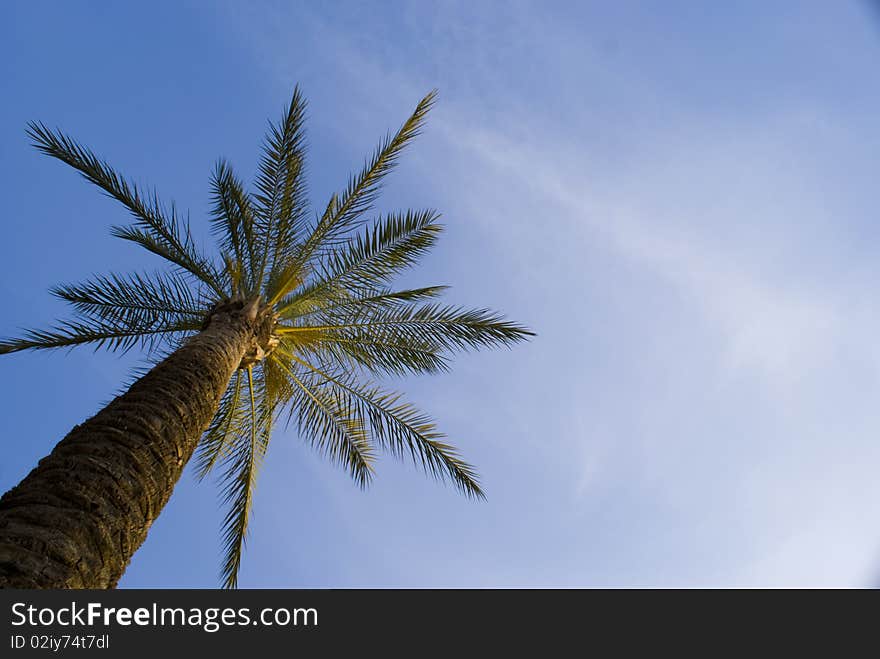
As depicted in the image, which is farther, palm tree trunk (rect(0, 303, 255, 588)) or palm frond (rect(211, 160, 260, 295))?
palm frond (rect(211, 160, 260, 295))

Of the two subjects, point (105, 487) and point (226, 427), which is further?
point (226, 427)

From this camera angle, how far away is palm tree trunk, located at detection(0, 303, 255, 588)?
119 inches

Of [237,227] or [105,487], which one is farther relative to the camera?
[237,227]

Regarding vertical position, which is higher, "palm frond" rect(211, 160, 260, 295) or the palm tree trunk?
"palm frond" rect(211, 160, 260, 295)

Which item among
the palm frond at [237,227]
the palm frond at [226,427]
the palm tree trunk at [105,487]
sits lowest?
the palm tree trunk at [105,487]

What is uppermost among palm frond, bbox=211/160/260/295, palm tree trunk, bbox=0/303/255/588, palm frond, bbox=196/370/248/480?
palm frond, bbox=211/160/260/295

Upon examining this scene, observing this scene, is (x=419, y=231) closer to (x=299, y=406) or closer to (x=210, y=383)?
(x=299, y=406)

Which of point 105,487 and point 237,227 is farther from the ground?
point 237,227

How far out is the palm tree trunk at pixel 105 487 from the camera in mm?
3012

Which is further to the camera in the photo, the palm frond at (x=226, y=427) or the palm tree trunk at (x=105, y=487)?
the palm frond at (x=226, y=427)

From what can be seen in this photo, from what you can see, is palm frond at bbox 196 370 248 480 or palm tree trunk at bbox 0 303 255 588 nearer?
palm tree trunk at bbox 0 303 255 588

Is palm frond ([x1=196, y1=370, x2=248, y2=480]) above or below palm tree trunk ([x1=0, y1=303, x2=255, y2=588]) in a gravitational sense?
above

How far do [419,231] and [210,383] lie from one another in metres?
4.66

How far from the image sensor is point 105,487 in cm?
359
